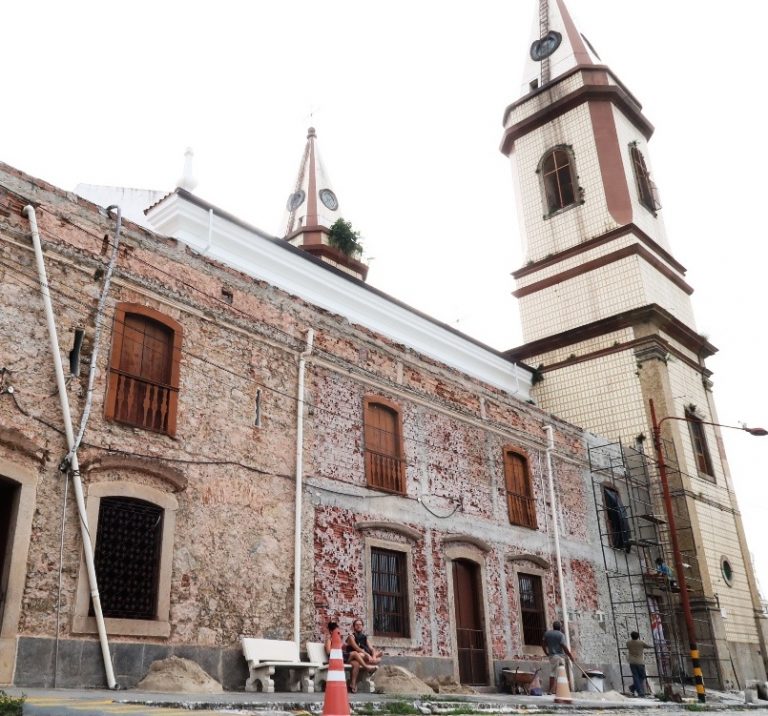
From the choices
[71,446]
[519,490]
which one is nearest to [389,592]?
[519,490]

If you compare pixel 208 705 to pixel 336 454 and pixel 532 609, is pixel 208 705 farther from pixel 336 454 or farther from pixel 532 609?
pixel 532 609

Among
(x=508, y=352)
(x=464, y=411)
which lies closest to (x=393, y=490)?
(x=464, y=411)

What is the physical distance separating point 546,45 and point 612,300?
1196cm

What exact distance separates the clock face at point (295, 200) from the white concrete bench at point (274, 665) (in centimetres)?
2518

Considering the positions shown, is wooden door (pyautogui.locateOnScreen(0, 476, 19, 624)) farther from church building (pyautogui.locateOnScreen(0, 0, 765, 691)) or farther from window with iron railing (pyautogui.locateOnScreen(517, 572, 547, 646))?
window with iron railing (pyautogui.locateOnScreen(517, 572, 547, 646))

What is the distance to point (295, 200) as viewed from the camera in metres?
35.0

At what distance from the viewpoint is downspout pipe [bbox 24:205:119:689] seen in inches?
386

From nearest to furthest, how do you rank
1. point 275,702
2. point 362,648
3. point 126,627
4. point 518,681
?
point 275,702, point 126,627, point 362,648, point 518,681

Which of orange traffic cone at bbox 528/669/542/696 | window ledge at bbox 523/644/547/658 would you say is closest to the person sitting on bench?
orange traffic cone at bbox 528/669/542/696

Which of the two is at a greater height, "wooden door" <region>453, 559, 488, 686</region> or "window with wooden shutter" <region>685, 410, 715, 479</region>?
"window with wooden shutter" <region>685, 410, 715, 479</region>

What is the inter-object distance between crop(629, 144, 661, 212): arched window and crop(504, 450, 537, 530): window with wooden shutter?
44.7ft

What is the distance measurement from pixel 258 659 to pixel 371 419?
17.7 feet

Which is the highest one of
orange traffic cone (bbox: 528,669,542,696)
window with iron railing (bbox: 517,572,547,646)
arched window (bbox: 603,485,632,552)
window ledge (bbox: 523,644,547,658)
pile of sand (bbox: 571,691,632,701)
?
arched window (bbox: 603,485,632,552)

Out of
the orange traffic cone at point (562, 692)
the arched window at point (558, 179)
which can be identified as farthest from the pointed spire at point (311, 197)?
the orange traffic cone at point (562, 692)
